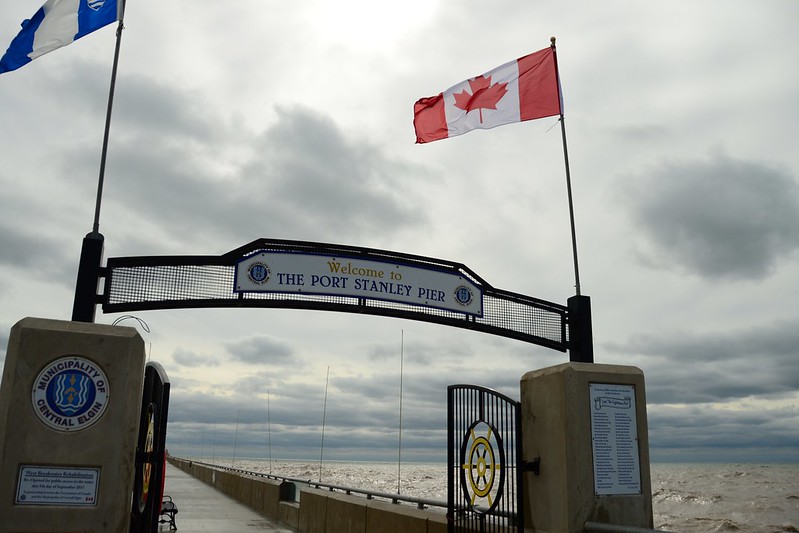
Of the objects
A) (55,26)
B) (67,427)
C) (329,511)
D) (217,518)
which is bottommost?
(217,518)

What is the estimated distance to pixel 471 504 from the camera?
823 centimetres

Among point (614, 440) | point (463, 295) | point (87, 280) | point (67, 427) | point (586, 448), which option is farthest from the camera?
point (463, 295)

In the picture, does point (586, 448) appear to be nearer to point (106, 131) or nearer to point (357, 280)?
point (357, 280)

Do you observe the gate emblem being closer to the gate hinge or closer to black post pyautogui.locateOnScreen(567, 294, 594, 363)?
the gate hinge

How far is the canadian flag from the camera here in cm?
1177

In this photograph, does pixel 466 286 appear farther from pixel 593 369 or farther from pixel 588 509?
pixel 588 509

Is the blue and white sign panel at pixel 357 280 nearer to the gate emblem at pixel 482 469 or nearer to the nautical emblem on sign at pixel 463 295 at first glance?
the nautical emblem on sign at pixel 463 295

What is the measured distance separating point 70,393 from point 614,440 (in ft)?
18.2

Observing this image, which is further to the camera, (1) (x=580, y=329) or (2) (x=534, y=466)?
(1) (x=580, y=329)

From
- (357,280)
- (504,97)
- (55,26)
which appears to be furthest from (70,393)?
(504,97)

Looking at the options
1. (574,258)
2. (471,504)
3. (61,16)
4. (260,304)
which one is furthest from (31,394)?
(574,258)

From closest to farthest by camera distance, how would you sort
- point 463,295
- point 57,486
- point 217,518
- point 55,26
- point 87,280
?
point 57,486 → point 87,280 → point 55,26 → point 463,295 → point 217,518

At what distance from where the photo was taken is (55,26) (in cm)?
1054

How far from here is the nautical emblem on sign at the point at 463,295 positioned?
11.6 m
